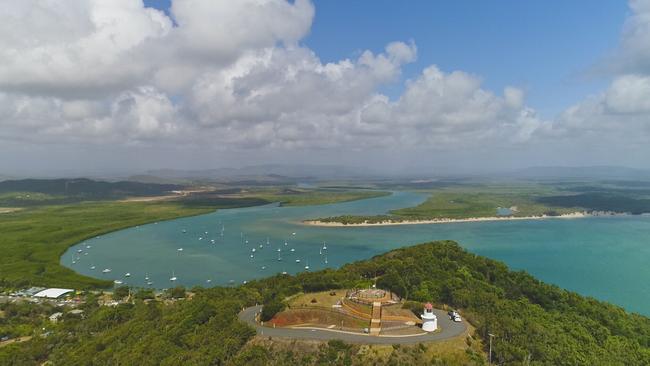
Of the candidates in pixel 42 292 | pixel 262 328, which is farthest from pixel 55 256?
pixel 262 328

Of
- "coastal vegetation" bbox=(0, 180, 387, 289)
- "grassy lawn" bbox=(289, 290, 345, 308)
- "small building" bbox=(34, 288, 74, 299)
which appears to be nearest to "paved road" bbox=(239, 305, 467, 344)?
"grassy lawn" bbox=(289, 290, 345, 308)

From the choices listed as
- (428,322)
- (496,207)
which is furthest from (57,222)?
(496,207)

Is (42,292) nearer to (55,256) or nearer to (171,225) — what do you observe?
(55,256)

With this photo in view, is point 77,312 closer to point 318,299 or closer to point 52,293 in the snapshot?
point 52,293

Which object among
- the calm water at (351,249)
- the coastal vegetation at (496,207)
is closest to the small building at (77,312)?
the calm water at (351,249)

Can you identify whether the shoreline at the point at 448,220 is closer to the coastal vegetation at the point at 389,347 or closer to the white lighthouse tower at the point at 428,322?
the coastal vegetation at the point at 389,347

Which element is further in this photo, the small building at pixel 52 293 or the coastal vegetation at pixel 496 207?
the coastal vegetation at pixel 496 207
